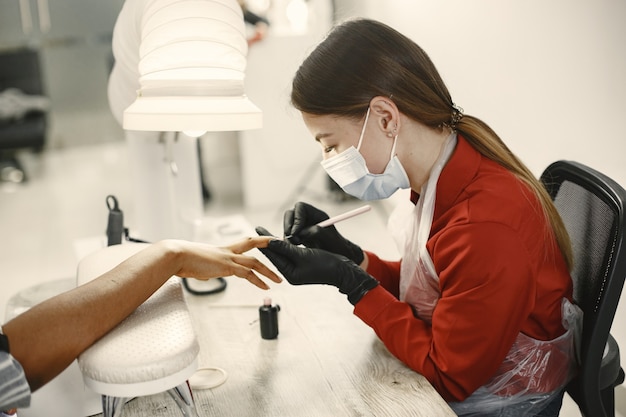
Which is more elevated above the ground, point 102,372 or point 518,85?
point 518,85

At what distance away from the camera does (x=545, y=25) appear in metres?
2.22

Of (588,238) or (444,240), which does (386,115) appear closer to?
(444,240)

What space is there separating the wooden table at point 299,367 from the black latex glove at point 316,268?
0.13m

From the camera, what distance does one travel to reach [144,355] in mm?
788

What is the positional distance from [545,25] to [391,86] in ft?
4.50

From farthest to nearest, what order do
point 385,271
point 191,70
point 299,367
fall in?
point 385,271
point 299,367
point 191,70

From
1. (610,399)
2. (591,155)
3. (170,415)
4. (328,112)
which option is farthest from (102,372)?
(591,155)

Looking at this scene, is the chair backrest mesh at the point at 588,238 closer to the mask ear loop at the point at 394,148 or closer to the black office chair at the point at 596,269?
the black office chair at the point at 596,269

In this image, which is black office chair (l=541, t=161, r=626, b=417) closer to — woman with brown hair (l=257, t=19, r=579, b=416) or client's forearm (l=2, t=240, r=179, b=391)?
woman with brown hair (l=257, t=19, r=579, b=416)

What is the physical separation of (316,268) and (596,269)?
55cm

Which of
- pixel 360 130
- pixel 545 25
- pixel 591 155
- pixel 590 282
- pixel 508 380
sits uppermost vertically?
pixel 545 25

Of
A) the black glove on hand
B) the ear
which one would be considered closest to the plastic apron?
the ear

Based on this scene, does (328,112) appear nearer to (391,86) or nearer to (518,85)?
(391,86)

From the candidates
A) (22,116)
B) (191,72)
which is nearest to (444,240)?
(191,72)
